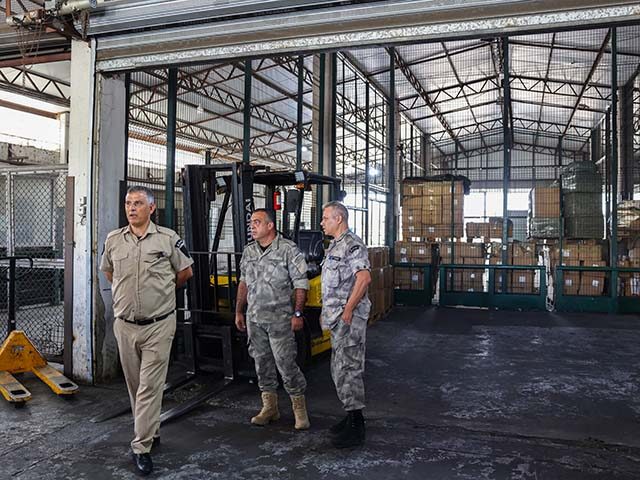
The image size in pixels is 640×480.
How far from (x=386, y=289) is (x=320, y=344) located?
5003 mm

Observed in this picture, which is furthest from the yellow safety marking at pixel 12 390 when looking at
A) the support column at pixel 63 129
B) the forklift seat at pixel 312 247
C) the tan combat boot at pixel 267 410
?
the support column at pixel 63 129

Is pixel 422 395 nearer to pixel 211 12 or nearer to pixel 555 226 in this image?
pixel 211 12

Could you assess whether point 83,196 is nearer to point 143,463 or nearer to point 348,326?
point 143,463

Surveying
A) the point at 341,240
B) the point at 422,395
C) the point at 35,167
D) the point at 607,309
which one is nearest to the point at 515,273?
the point at 607,309

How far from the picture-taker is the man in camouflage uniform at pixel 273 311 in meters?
4.31

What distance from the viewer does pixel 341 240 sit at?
417cm

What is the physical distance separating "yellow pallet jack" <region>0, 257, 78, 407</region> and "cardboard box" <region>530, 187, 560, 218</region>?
11.4 metres

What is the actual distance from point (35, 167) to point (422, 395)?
4948 millimetres

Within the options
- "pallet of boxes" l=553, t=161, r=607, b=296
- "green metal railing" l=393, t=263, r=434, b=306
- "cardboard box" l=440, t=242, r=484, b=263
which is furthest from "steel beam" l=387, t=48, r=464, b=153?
"pallet of boxes" l=553, t=161, r=607, b=296

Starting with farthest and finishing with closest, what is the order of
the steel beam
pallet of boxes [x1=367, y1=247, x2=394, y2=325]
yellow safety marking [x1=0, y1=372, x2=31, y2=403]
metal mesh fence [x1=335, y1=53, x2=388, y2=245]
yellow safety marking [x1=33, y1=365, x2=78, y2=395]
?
1. the steel beam
2. metal mesh fence [x1=335, y1=53, x2=388, y2=245]
3. pallet of boxes [x1=367, y1=247, x2=394, y2=325]
4. yellow safety marking [x1=33, y1=365, x2=78, y2=395]
5. yellow safety marking [x1=0, y1=372, x2=31, y2=403]

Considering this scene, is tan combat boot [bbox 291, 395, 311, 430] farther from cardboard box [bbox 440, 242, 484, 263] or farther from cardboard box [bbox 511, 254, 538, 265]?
cardboard box [bbox 440, 242, 484, 263]

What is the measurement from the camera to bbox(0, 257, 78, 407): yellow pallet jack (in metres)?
5.16

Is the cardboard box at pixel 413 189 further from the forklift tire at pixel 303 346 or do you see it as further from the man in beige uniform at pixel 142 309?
the man in beige uniform at pixel 142 309

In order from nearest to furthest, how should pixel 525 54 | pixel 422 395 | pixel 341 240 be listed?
pixel 341 240 < pixel 422 395 < pixel 525 54
